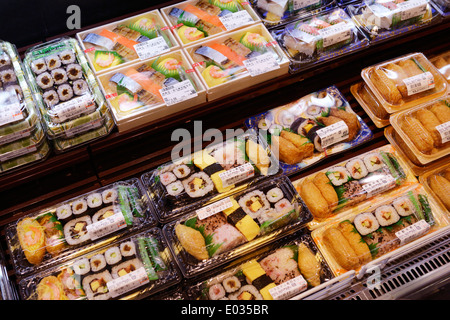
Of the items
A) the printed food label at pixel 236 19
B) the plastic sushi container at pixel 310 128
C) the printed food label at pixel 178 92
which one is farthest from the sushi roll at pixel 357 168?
the printed food label at pixel 236 19

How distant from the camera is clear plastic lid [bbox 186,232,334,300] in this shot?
2.37m

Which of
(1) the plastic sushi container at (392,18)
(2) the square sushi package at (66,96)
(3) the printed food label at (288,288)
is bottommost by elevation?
(3) the printed food label at (288,288)

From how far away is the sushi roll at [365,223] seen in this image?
8.69 feet

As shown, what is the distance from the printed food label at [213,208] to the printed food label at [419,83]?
1583mm

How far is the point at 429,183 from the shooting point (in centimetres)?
289

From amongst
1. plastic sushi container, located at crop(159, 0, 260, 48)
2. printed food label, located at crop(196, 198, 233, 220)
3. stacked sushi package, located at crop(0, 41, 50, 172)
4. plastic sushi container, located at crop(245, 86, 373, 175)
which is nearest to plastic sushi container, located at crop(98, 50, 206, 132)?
plastic sushi container, located at crop(159, 0, 260, 48)

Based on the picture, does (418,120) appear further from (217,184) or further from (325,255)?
(217,184)

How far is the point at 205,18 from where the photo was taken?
3.19m

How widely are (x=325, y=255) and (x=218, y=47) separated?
1.58 meters

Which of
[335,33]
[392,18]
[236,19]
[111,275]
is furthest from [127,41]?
[392,18]

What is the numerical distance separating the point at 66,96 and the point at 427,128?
2382 mm

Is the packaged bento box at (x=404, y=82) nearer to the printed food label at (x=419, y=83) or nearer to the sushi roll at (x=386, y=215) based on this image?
the printed food label at (x=419, y=83)

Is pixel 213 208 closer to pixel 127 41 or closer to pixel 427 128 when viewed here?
pixel 127 41

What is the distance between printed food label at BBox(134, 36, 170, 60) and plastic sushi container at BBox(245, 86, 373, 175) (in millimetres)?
784
